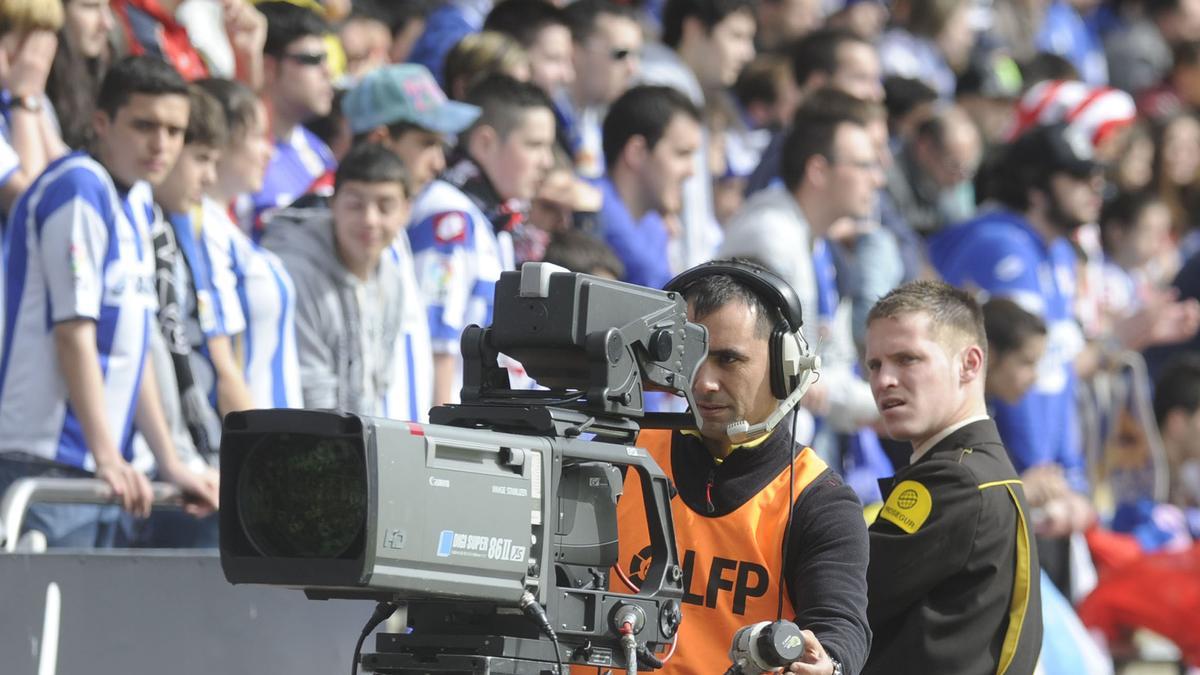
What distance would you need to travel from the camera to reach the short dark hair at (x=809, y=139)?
851 centimetres

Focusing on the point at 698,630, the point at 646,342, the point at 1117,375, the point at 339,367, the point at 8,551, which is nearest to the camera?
the point at 646,342

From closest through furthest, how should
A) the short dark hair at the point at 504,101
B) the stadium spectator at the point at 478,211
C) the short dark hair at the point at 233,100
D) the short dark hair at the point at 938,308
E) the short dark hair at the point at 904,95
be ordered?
the short dark hair at the point at 938,308 < the short dark hair at the point at 233,100 < the stadium spectator at the point at 478,211 < the short dark hair at the point at 504,101 < the short dark hair at the point at 904,95

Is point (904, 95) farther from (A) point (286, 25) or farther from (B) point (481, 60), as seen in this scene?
(A) point (286, 25)

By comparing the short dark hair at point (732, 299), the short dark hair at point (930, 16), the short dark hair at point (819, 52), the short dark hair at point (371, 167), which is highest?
the short dark hair at point (930, 16)

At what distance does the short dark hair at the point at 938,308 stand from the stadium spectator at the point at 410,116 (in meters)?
2.98

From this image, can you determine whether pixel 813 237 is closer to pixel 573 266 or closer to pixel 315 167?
pixel 573 266

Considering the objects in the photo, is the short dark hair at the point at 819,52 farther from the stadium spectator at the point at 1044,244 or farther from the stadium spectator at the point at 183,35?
the stadium spectator at the point at 183,35

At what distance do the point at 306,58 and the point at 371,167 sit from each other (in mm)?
1513

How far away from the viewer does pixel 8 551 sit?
494 centimetres

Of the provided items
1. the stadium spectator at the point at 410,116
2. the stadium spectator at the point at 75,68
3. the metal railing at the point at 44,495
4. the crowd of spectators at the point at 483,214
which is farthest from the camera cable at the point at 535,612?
the stadium spectator at the point at 410,116

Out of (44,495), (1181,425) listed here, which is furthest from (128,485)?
(1181,425)

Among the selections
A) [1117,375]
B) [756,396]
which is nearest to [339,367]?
[756,396]

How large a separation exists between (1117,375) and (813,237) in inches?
103

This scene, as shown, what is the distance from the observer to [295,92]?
804 cm
